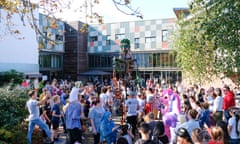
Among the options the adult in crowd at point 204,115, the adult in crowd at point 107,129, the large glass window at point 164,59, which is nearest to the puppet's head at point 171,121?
the adult in crowd at point 107,129

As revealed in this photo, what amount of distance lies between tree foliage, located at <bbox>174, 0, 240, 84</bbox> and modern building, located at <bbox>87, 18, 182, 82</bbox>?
21.2 metres

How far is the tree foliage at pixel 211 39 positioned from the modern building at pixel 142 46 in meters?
21.2

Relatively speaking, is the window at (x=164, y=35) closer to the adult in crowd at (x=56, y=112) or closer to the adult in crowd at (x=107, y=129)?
the adult in crowd at (x=56, y=112)

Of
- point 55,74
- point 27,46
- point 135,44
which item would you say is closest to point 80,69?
point 55,74

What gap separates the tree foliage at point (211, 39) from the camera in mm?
10625

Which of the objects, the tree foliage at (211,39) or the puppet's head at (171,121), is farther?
the tree foliage at (211,39)

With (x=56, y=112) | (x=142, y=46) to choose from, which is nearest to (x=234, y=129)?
(x=56, y=112)

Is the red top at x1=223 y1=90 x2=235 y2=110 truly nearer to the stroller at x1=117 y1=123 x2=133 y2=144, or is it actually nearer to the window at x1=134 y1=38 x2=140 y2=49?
the stroller at x1=117 y1=123 x2=133 y2=144

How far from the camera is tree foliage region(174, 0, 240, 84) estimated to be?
1062cm

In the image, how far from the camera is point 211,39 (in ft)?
37.2

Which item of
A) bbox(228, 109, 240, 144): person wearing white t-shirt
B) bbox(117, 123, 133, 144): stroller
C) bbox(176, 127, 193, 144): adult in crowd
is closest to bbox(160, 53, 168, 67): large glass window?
bbox(228, 109, 240, 144): person wearing white t-shirt

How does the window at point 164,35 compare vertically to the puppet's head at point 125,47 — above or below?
above

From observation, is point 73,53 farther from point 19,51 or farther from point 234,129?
point 234,129

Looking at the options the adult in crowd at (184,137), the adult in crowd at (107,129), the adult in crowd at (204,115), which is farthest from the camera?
the adult in crowd at (204,115)
